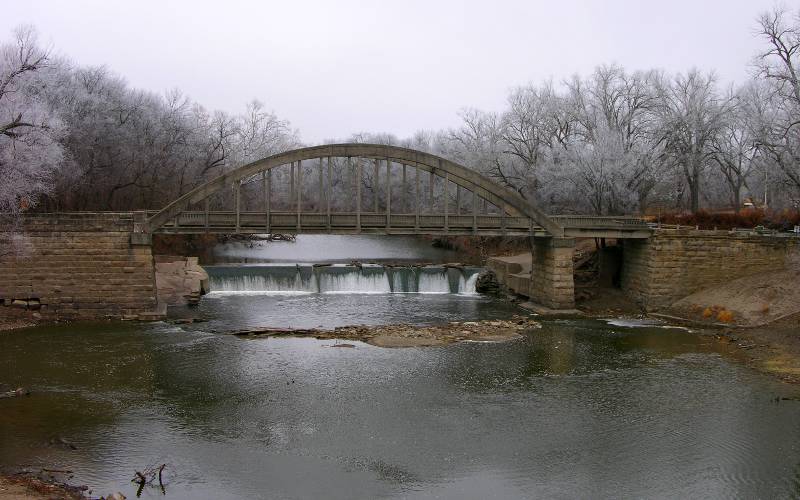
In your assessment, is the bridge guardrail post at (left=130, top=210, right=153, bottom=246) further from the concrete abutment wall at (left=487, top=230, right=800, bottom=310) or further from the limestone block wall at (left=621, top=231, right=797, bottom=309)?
the limestone block wall at (left=621, top=231, right=797, bottom=309)

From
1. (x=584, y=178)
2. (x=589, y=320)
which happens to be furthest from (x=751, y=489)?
(x=584, y=178)

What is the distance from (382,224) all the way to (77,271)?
16.6m

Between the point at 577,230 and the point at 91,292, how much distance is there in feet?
88.7

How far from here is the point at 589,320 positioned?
3594cm

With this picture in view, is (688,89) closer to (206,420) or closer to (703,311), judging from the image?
(703,311)

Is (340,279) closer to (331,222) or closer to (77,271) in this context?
(331,222)

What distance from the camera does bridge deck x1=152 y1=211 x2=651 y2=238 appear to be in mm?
37250

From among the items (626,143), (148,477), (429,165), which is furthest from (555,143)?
(148,477)

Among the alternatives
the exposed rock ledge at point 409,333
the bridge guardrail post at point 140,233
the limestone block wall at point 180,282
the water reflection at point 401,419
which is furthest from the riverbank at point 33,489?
the limestone block wall at point 180,282

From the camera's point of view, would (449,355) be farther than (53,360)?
Yes

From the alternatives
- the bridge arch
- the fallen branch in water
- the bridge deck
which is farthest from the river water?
the bridge arch

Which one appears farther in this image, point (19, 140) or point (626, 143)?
point (626, 143)

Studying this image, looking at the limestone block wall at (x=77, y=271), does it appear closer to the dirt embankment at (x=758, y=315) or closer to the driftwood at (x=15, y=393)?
the driftwood at (x=15, y=393)

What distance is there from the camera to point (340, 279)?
4719cm
